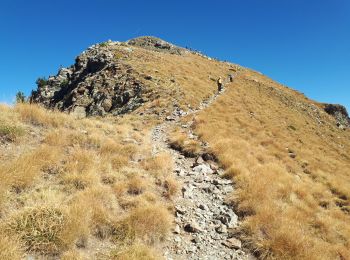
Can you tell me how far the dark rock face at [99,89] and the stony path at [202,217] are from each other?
1706 cm

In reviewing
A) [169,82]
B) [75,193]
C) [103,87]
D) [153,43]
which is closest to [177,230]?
[75,193]

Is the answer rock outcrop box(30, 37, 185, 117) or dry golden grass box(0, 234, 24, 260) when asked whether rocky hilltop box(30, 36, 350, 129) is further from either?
dry golden grass box(0, 234, 24, 260)

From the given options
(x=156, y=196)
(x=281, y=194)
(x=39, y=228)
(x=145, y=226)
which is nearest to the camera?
(x=39, y=228)

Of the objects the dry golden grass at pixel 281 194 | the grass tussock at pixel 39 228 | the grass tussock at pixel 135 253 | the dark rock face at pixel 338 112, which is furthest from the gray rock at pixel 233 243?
the dark rock face at pixel 338 112

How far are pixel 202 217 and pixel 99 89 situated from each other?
105 feet

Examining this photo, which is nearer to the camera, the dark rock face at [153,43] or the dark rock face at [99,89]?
the dark rock face at [99,89]

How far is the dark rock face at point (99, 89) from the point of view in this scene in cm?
3328

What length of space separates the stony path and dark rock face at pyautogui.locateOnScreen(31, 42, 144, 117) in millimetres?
17065

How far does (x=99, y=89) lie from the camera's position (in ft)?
128

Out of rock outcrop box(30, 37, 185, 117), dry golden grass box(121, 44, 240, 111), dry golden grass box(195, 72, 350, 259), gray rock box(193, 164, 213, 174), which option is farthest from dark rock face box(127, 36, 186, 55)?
gray rock box(193, 164, 213, 174)

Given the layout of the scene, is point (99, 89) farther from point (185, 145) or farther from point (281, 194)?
point (281, 194)

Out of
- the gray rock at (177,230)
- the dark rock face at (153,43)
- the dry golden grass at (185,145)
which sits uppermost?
the dark rock face at (153,43)

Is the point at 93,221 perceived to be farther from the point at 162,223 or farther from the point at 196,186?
the point at 196,186

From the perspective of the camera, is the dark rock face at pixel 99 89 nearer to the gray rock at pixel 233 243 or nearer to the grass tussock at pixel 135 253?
the gray rock at pixel 233 243
